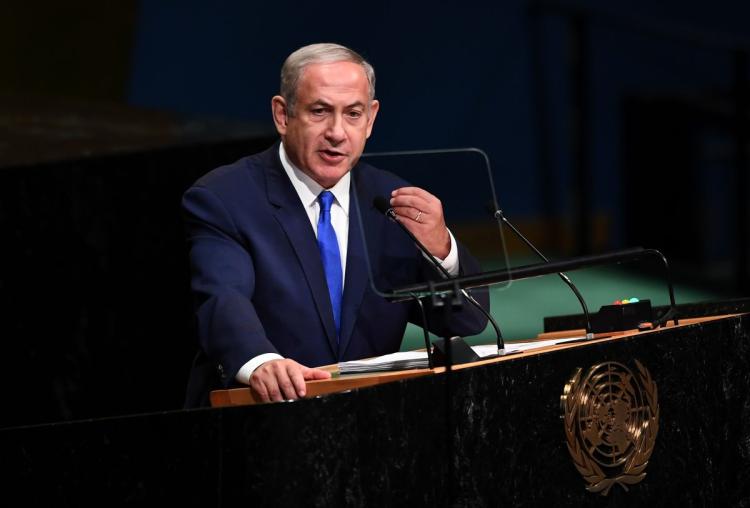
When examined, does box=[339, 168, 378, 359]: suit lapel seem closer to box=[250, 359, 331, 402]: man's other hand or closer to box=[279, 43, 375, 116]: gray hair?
box=[279, 43, 375, 116]: gray hair

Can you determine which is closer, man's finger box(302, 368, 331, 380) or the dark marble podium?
the dark marble podium

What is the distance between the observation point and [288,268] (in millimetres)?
2584

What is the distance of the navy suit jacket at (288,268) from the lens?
2469 mm

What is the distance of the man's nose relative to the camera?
2527mm

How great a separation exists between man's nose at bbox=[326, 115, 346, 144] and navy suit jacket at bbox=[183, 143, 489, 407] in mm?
75

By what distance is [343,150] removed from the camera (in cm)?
255

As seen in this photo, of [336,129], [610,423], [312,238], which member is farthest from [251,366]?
[610,423]

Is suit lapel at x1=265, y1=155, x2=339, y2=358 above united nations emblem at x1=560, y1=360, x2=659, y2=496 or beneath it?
above

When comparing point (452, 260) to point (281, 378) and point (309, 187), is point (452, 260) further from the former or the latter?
point (281, 378)

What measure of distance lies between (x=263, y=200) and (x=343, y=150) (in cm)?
19

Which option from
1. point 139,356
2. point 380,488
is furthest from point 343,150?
point 139,356

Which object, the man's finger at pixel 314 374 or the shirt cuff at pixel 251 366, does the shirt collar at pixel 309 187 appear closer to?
the shirt cuff at pixel 251 366

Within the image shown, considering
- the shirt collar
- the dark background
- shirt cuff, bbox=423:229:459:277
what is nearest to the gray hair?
the shirt collar

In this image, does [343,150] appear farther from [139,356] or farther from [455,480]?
[139,356]
